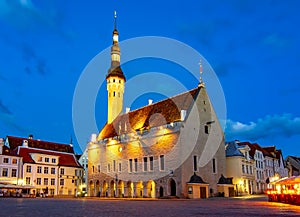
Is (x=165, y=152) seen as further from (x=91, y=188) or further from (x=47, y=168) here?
(x=47, y=168)

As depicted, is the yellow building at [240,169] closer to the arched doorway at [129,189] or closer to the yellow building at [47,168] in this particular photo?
the arched doorway at [129,189]

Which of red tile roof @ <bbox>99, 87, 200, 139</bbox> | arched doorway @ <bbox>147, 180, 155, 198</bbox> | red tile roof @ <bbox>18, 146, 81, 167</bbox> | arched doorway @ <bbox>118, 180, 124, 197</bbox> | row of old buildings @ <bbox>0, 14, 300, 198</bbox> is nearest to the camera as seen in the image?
row of old buildings @ <bbox>0, 14, 300, 198</bbox>

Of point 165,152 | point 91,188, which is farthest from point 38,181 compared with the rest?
point 165,152

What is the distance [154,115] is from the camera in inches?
1793

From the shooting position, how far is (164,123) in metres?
42.1

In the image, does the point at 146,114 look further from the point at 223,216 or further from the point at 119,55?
the point at 223,216

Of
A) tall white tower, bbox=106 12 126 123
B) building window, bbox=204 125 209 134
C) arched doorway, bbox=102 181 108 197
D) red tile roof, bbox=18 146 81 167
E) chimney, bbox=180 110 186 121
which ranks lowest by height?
arched doorway, bbox=102 181 108 197

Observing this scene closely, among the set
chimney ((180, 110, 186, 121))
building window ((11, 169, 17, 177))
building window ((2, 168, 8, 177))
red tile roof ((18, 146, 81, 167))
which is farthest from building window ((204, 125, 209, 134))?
building window ((2, 168, 8, 177))

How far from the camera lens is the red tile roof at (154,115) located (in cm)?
4228

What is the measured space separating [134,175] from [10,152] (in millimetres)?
21486

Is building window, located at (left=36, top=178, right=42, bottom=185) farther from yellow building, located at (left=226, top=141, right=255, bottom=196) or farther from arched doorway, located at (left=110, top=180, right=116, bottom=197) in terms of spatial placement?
yellow building, located at (left=226, top=141, right=255, bottom=196)

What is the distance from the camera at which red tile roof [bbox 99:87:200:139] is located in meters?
42.3

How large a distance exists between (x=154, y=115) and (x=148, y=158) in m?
6.16

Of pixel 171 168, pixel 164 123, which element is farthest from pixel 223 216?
pixel 164 123
